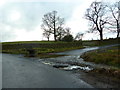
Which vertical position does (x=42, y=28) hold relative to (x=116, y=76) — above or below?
above

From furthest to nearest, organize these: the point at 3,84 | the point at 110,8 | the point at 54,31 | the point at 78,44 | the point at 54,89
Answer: the point at 54,31 < the point at 110,8 < the point at 78,44 < the point at 3,84 < the point at 54,89

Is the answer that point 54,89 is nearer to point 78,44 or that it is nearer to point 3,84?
point 3,84

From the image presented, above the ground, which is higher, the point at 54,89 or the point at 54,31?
the point at 54,31

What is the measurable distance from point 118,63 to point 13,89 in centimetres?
887

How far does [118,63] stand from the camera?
14609 millimetres

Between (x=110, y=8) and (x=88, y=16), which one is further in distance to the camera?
(x=88, y=16)

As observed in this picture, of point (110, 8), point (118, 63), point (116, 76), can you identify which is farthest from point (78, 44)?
point (116, 76)

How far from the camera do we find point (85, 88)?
26.3ft

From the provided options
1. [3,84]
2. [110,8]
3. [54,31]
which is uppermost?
[110,8]

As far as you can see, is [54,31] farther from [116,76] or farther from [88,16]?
[116,76]

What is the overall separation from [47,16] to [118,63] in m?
66.0

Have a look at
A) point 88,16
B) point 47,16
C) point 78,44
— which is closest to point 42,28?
point 47,16

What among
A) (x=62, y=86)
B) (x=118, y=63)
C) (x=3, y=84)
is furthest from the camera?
(x=118, y=63)

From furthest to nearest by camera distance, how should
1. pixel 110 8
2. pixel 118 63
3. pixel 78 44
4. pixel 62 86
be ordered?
1. pixel 110 8
2. pixel 78 44
3. pixel 118 63
4. pixel 62 86
